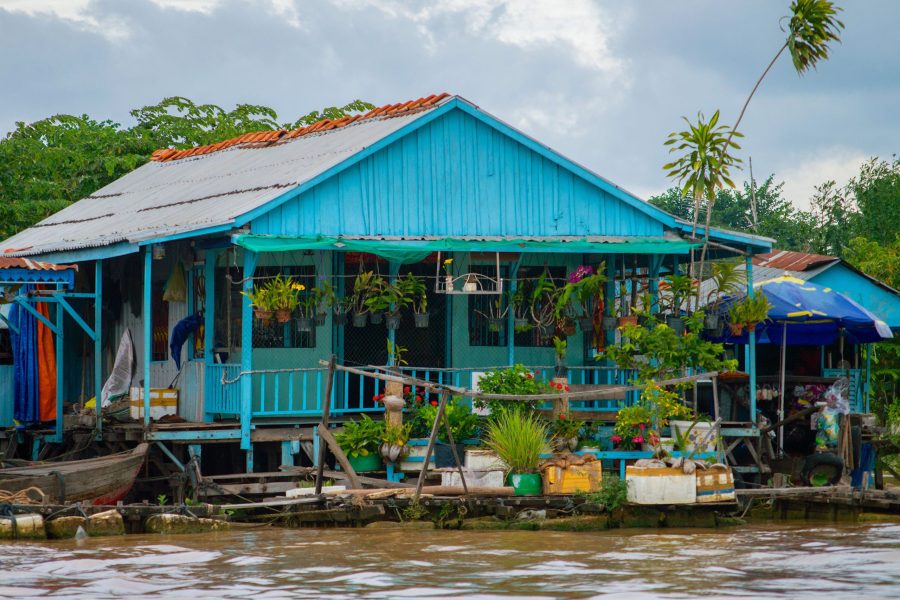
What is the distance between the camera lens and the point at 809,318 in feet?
60.1

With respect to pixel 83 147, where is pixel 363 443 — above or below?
below

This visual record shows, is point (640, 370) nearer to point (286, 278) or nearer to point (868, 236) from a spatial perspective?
point (286, 278)

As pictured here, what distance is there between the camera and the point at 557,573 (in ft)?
38.1

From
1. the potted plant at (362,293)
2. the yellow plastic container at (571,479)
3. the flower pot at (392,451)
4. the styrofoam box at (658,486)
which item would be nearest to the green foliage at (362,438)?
the flower pot at (392,451)

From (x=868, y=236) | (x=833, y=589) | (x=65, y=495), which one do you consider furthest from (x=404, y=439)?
(x=868, y=236)

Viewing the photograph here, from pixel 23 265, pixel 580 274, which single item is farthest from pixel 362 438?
pixel 23 265

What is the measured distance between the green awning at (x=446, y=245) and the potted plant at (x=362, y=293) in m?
0.33

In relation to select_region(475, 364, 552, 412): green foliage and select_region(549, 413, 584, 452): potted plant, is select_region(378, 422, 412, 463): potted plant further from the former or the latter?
select_region(549, 413, 584, 452): potted plant

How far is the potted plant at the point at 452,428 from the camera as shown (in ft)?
51.8

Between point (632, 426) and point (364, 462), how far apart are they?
3.12 m

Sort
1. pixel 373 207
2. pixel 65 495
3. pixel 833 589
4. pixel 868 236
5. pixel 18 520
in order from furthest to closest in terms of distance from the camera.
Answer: pixel 868 236 → pixel 373 207 → pixel 65 495 → pixel 18 520 → pixel 833 589

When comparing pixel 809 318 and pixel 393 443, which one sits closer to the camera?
pixel 393 443

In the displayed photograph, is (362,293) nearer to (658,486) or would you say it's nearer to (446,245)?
(446,245)

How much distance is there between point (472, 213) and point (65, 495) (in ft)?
20.5
